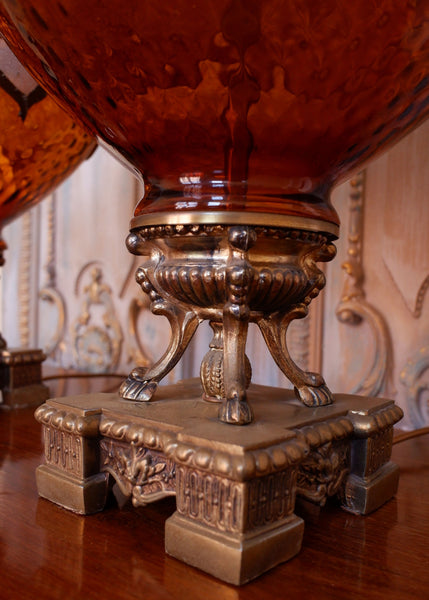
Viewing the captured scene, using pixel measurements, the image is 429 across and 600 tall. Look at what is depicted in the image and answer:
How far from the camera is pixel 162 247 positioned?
16.1 inches

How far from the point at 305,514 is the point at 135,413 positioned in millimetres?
147

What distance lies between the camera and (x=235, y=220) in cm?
37

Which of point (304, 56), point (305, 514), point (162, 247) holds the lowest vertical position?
Answer: point (305, 514)

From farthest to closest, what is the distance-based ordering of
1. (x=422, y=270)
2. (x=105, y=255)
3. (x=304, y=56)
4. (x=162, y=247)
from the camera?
(x=105, y=255) < (x=422, y=270) < (x=162, y=247) < (x=304, y=56)

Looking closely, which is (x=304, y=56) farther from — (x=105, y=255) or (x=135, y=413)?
(x=105, y=255)

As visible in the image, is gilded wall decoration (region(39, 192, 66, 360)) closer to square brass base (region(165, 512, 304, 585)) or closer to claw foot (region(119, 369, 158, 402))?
claw foot (region(119, 369, 158, 402))

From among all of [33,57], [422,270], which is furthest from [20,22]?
[422,270]

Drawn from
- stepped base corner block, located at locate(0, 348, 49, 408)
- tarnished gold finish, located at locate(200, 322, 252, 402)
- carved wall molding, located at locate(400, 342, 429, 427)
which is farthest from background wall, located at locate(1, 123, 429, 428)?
tarnished gold finish, located at locate(200, 322, 252, 402)

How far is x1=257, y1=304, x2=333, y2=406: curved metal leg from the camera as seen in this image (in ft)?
1.42

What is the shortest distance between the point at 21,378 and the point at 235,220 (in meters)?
0.52

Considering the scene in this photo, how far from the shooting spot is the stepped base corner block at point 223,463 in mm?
298

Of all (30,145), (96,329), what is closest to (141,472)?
(30,145)

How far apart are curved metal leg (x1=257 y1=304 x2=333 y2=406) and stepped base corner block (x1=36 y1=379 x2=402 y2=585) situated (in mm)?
12

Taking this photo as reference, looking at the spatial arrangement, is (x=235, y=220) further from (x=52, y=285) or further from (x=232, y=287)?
(x=52, y=285)
